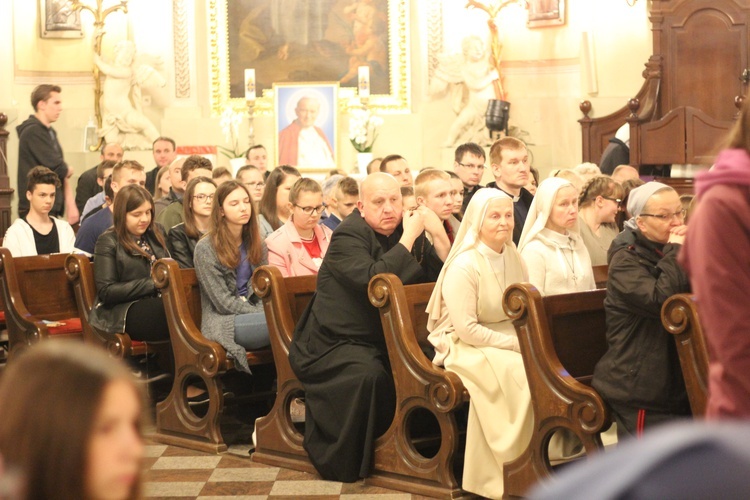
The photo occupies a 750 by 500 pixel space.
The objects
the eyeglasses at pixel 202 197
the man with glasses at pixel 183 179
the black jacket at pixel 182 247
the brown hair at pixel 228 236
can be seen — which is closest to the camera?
the brown hair at pixel 228 236

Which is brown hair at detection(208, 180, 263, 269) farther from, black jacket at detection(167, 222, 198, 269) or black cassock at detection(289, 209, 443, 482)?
black cassock at detection(289, 209, 443, 482)

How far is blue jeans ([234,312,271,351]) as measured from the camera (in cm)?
607

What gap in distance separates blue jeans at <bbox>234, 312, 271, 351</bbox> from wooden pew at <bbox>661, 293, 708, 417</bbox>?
251 cm

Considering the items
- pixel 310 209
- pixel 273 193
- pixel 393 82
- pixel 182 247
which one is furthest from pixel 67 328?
pixel 393 82

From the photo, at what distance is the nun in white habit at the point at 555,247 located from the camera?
541cm

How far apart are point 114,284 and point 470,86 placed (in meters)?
9.27

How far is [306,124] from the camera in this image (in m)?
15.6

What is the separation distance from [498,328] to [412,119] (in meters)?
10.8

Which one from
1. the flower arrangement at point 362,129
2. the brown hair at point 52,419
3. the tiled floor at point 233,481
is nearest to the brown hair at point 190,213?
the tiled floor at point 233,481

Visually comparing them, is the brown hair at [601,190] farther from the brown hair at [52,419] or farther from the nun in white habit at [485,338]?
the brown hair at [52,419]

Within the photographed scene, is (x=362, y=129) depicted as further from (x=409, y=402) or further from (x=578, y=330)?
(x=578, y=330)

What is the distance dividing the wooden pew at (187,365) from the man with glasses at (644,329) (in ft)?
7.60

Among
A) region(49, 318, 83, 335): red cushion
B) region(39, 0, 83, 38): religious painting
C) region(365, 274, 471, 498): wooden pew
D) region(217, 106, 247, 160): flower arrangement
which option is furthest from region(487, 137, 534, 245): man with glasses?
region(39, 0, 83, 38): religious painting

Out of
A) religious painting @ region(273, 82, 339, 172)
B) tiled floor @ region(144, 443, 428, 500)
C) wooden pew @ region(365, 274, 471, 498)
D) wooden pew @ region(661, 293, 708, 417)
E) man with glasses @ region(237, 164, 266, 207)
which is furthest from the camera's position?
religious painting @ region(273, 82, 339, 172)
